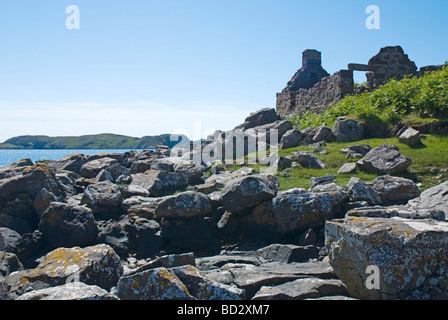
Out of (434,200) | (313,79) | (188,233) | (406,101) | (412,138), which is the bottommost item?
(188,233)

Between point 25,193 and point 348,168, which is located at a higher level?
point 348,168

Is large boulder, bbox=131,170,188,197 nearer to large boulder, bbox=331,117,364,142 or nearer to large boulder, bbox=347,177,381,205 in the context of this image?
large boulder, bbox=347,177,381,205

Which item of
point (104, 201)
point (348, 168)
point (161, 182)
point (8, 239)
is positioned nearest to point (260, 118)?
point (348, 168)

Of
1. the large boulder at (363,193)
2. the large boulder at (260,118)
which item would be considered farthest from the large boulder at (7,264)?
the large boulder at (260,118)

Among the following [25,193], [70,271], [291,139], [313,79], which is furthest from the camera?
[313,79]

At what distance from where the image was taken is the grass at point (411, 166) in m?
14.2

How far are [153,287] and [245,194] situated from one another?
18.6 feet

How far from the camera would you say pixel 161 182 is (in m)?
15.9

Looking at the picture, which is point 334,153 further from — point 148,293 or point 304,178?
point 148,293

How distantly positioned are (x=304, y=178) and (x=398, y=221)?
9845 mm

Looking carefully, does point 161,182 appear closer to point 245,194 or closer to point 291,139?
point 245,194

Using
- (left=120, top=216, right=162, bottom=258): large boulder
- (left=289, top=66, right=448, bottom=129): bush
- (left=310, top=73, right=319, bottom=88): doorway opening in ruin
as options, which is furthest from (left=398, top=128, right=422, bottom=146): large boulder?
(left=310, top=73, right=319, bottom=88): doorway opening in ruin
